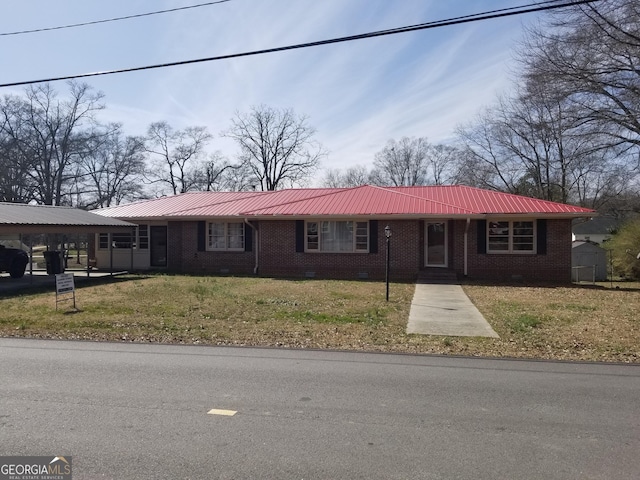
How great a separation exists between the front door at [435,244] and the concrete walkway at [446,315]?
→ 4132 millimetres

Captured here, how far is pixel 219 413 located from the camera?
192 inches

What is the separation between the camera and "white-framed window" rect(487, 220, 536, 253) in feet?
61.5

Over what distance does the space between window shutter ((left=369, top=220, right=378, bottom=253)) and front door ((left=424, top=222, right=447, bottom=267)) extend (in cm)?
206

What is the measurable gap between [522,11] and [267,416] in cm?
734

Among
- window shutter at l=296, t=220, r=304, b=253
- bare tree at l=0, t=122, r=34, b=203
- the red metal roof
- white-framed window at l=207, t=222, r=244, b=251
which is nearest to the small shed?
the red metal roof

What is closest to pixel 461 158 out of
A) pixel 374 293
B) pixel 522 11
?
pixel 374 293

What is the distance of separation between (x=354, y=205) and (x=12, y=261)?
1466 centimetres

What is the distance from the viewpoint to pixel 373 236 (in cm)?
1967

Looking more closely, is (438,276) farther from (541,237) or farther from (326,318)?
(326,318)

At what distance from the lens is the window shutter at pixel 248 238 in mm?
21531

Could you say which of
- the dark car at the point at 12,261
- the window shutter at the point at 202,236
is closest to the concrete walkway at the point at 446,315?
the window shutter at the point at 202,236

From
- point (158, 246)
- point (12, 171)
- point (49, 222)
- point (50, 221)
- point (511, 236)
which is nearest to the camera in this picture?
point (49, 222)

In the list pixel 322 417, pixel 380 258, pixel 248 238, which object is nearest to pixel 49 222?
pixel 248 238

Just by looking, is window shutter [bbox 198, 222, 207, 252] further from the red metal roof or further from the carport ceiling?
the carport ceiling
